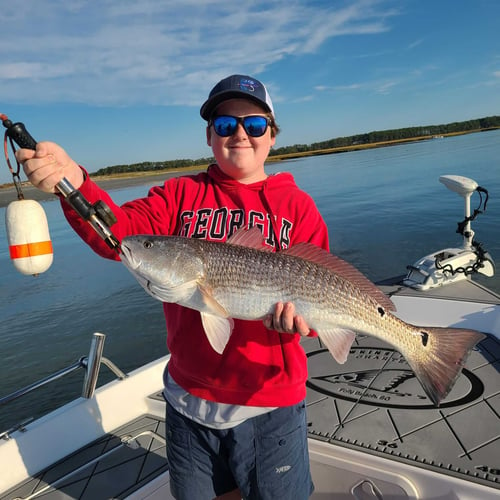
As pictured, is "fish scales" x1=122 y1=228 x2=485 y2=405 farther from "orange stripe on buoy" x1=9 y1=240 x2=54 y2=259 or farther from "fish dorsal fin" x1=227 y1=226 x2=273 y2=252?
"orange stripe on buoy" x1=9 y1=240 x2=54 y2=259

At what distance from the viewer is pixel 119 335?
920cm

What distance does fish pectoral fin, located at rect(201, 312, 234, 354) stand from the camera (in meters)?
2.23

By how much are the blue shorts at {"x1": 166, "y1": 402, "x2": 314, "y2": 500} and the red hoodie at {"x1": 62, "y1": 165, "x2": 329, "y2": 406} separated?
160mm

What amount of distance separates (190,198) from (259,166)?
0.50 metres

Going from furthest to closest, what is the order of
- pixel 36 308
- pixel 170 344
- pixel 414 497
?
pixel 36 308 < pixel 414 497 < pixel 170 344

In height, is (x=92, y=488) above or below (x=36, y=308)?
above

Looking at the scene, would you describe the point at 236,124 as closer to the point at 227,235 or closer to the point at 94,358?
the point at 227,235

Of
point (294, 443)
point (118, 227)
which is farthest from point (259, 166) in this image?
point (294, 443)

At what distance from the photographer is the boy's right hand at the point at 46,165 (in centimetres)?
195

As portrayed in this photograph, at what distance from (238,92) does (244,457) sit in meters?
2.14

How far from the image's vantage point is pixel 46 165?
6.51ft

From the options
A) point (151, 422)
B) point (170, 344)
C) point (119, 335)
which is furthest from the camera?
point (119, 335)

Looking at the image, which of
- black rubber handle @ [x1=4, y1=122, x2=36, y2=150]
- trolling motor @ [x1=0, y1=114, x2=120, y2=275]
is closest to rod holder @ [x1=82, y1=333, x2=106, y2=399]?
trolling motor @ [x1=0, y1=114, x2=120, y2=275]

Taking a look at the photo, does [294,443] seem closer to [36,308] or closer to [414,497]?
[414,497]
